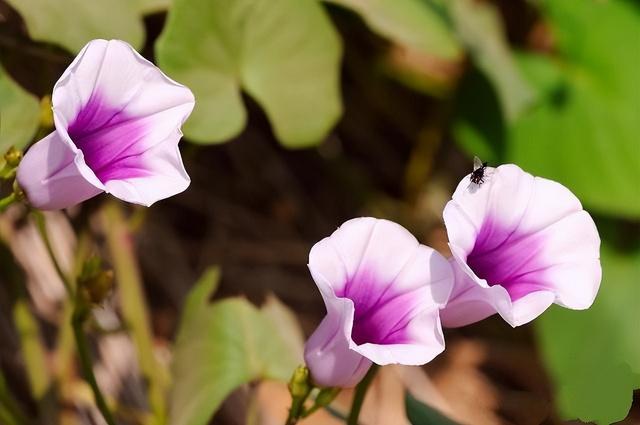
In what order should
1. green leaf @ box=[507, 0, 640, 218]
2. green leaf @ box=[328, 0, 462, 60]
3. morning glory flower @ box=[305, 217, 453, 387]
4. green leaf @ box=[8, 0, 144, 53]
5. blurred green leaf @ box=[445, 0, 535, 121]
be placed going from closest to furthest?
1. morning glory flower @ box=[305, 217, 453, 387]
2. green leaf @ box=[8, 0, 144, 53]
3. green leaf @ box=[328, 0, 462, 60]
4. blurred green leaf @ box=[445, 0, 535, 121]
5. green leaf @ box=[507, 0, 640, 218]

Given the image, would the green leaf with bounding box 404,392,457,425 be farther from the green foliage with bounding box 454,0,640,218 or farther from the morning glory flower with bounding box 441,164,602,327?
the green foliage with bounding box 454,0,640,218

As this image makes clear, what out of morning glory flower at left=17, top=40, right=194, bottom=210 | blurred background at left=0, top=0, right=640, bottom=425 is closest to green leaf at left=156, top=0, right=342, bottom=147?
blurred background at left=0, top=0, right=640, bottom=425

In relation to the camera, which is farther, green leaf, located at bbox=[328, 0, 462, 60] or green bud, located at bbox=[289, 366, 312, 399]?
green leaf, located at bbox=[328, 0, 462, 60]

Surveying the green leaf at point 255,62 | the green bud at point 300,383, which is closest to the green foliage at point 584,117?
the green leaf at point 255,62

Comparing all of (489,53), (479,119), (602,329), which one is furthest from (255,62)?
(602,329)

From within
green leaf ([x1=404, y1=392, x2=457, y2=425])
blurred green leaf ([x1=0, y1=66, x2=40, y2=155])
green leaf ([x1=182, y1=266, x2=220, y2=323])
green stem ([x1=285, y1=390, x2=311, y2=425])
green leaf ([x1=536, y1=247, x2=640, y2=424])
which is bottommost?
green leaf ([x1=536, y1=247, x2=640, y2=424])

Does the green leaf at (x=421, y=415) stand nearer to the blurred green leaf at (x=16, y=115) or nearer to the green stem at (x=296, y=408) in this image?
the green stem at (x=296, y=408)

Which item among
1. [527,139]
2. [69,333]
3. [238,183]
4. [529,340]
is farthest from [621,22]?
[69,333]
